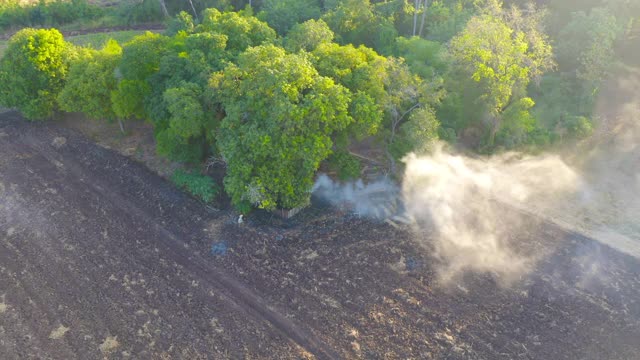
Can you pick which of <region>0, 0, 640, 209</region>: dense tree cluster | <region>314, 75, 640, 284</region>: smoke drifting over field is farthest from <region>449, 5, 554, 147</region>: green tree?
<region>314, 75, 640, 284</region>: smoke drifting over field

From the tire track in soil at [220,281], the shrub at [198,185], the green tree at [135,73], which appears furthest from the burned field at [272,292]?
the green tree at [135,73]

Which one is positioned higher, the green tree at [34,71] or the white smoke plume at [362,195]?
the green tree at [34,71]

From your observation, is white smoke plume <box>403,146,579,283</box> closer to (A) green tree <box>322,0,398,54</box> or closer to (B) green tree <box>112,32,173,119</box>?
(A) green tree <box>322,0,398,54</box>

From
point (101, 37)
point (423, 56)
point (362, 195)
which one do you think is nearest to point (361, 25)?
point (423, 56)

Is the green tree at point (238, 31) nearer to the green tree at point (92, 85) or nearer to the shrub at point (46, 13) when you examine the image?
the green tree at point (92, 85)

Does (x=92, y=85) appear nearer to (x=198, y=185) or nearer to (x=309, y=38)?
(x=198, y=185)
